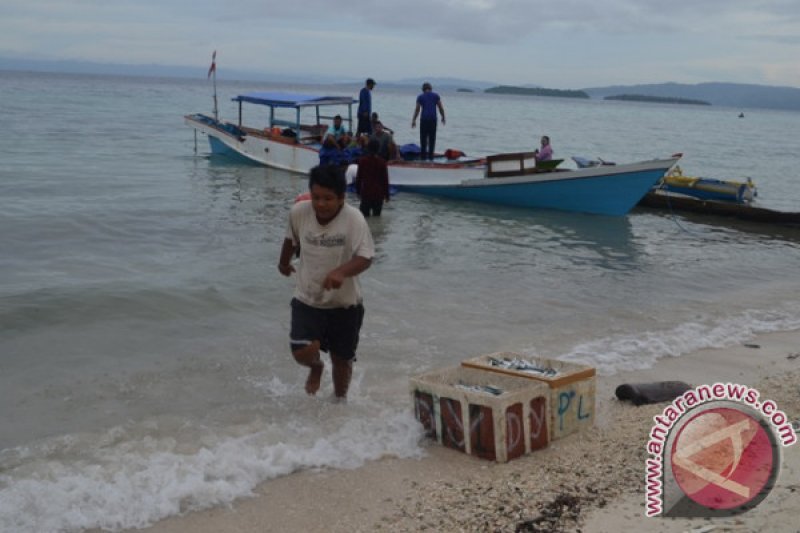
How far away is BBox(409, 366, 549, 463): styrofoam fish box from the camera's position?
494 cm

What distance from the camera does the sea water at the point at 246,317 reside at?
516 centimetres

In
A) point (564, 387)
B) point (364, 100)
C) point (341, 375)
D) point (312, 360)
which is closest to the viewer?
point (564, 387)

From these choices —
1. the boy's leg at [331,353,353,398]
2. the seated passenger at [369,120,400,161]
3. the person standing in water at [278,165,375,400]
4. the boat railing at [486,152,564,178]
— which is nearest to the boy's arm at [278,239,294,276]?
the person standing in water at [278,165,375,400]

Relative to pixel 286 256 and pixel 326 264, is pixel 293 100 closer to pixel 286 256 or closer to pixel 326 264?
pixel 286 256

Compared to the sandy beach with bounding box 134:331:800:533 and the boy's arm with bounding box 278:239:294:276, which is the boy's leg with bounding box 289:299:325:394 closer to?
the boy's arm with bounding box 278:239:294:276

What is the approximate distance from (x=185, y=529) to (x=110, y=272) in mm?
7077

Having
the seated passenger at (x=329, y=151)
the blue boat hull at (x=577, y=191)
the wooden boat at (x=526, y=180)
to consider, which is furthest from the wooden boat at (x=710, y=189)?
the seated passenger at (x=329, y=151)

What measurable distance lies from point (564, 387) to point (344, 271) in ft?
5.02

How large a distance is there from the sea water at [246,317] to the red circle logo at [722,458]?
6.65 ft

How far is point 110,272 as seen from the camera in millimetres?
10805

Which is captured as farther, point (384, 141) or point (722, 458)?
point (384, 141)

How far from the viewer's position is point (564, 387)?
17.4ft

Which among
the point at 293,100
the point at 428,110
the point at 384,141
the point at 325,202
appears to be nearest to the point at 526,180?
the point at 428,110

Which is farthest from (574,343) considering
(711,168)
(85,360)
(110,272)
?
(711,168)
